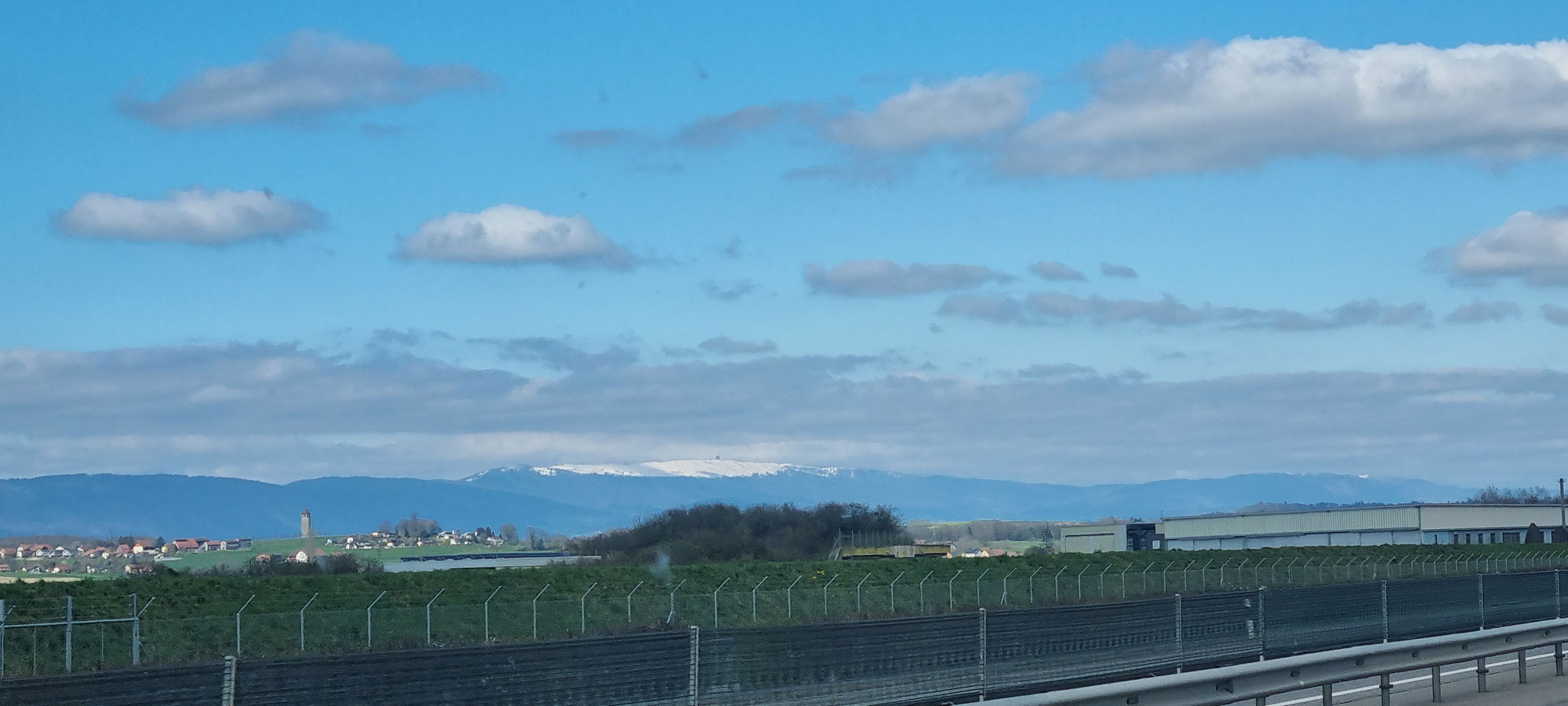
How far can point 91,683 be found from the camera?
11.7 metres

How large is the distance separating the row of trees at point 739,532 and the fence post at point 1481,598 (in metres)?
64.8

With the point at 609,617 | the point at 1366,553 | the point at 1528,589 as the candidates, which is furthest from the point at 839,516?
the point at 1528,589

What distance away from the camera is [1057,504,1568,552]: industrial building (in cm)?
12294

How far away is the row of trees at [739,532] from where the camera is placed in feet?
333

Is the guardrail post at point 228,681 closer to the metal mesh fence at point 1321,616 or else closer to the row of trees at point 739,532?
the metal mesh fence at point 1321,616

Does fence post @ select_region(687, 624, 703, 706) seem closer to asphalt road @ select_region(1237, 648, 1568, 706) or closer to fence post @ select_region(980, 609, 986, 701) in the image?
fence post @ select_region(980, 609, 986, 701)

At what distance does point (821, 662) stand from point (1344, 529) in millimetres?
118186

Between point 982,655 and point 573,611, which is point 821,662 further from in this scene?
point 573,611

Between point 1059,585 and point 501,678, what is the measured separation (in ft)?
145

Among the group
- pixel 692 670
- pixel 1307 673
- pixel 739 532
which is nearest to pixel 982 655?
pixel 1307 673

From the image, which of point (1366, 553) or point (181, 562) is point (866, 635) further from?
A: point (181, 562)

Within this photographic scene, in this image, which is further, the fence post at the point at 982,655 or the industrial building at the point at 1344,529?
the industrial building at the point at 1344,529

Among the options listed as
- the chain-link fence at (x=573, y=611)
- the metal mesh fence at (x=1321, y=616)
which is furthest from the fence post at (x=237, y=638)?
the metal mesh fence at (x=1321, y=616)

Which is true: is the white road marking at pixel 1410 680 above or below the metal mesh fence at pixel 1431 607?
below
